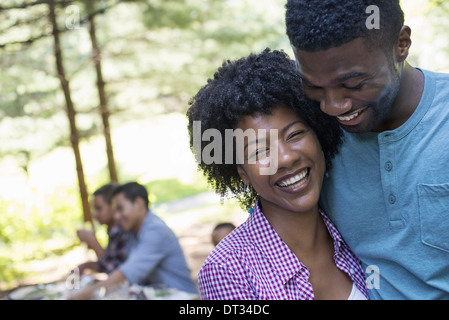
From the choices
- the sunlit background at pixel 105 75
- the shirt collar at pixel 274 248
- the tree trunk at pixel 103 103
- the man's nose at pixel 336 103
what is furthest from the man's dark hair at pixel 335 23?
the tree trunk at pixel 103 103

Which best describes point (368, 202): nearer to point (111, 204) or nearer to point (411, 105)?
point (411, 105)

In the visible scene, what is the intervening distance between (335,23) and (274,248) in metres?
0.87

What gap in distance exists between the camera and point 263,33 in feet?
32.6

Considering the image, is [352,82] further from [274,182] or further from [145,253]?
[145,253]

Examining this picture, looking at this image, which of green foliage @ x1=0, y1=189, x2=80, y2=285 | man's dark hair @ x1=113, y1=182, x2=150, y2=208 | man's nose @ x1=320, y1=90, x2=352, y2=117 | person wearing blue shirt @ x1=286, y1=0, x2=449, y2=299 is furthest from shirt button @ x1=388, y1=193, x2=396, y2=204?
green foliage @ x1=0, y1=189, x2=80, y2=285

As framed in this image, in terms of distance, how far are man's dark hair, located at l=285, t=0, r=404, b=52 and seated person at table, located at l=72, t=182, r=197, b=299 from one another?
3198mm

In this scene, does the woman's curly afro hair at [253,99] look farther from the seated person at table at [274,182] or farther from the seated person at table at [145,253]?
the seated person at table at [145,253]

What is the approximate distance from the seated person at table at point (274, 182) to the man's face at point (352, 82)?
18 centimetres

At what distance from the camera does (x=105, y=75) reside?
1180cm

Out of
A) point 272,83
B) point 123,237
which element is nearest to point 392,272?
point 272,83

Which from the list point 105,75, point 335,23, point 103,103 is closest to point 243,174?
point 335,23

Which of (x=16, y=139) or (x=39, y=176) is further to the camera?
(x=39, y=176)

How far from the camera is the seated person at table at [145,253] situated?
14.5ft

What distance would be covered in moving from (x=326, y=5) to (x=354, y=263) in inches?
41.5
